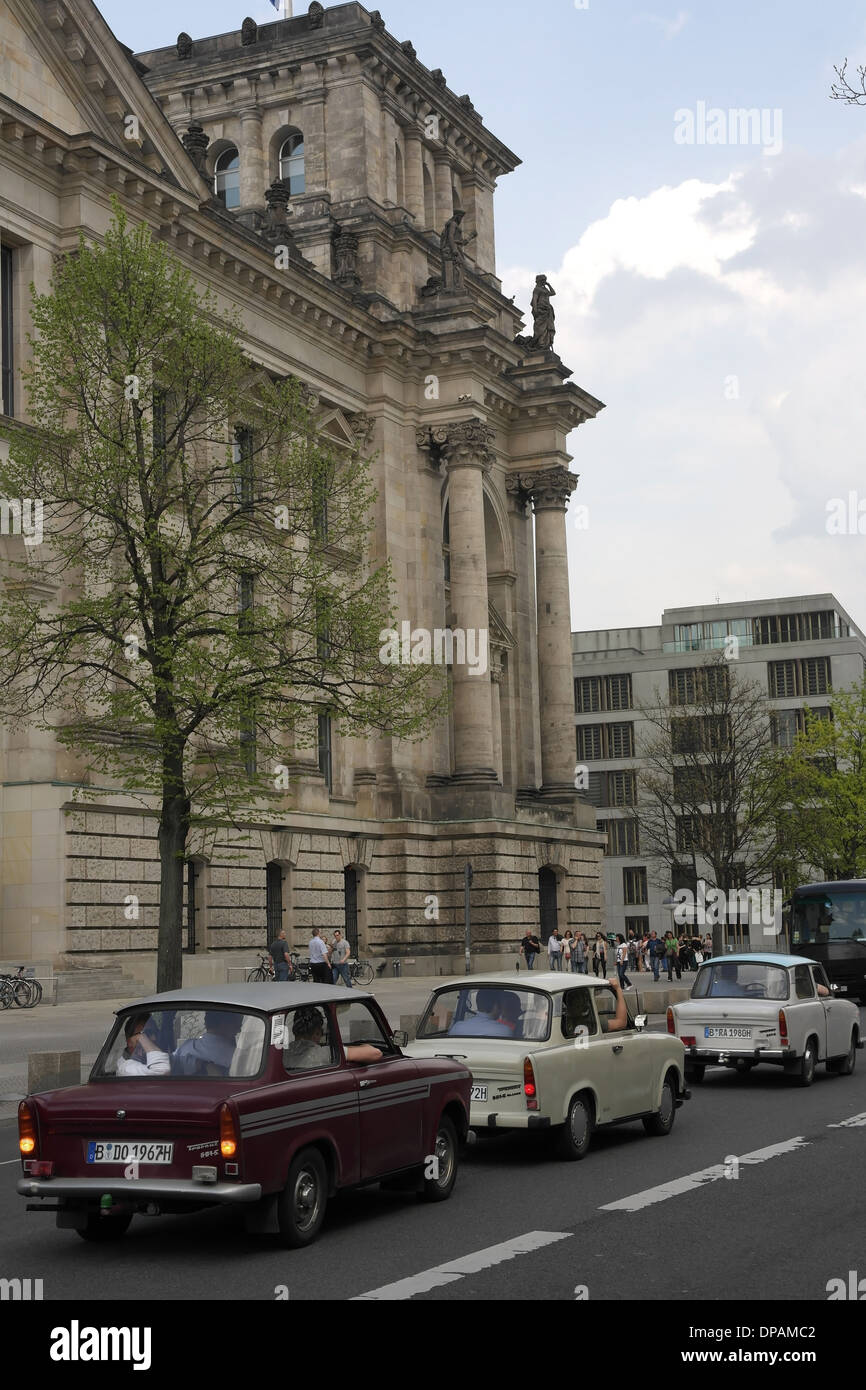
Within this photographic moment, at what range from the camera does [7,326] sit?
35.3 m

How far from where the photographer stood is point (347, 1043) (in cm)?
1075

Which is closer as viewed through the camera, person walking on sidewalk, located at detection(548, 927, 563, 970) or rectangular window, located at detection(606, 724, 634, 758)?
person walking on sidewalk, located at detection(548, 927, 563, 970)

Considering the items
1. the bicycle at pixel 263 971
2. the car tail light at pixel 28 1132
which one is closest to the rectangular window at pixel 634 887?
the bicycle at pixel 263 971

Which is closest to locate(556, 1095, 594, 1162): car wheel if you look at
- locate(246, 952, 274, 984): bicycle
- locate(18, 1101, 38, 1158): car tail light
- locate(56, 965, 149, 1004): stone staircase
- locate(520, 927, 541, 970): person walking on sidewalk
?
locate(18, 1101, 38, 1158): car tail light

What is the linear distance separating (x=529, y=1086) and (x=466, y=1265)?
3752mm

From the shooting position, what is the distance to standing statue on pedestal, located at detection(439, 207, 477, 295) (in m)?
52.7

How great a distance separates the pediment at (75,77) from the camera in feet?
119

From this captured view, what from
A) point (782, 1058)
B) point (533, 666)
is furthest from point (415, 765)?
point (782, 1058)

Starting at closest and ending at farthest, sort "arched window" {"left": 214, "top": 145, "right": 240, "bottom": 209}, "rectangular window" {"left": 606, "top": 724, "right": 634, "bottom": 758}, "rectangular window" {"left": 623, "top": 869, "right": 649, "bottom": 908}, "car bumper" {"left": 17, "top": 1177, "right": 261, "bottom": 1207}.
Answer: "car bumper" {"left": 17, "top": 1177, "right": 261, "bottom": 1207} → "arched window" {"left": 214, "top": 145, "right": 240, "bottom": 209} → "rectangular window" {"left": 623, "top": 869, "right": 649, "bottom": 908} → "rectangular window" {"left": 606, "top": 724, "right": 634, "bottom": 758}

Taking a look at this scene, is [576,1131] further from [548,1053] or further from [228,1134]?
[228,1134]

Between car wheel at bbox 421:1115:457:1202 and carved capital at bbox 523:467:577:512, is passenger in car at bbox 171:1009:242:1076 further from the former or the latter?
carved capital at bbox 523:467:577:512

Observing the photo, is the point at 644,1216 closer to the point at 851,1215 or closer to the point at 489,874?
the point at 851,1215

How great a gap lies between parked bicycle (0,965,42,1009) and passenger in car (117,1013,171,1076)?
22064 mm

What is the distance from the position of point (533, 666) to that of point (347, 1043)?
47751 millimetres
